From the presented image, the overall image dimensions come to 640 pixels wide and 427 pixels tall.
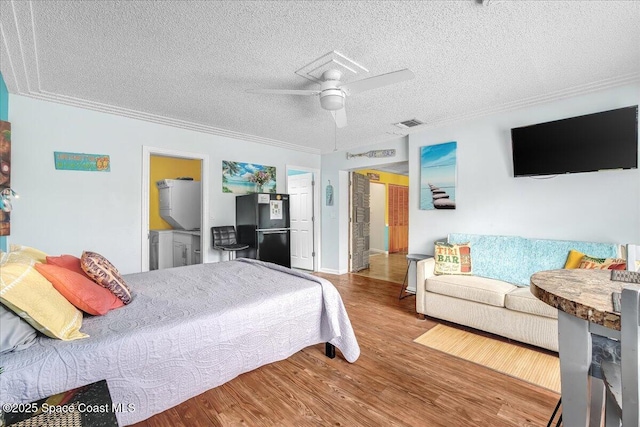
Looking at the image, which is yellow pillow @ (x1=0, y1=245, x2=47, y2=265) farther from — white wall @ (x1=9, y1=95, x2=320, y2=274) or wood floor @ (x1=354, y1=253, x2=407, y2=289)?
wood floor @ (x1=354, y1=253, x2=407, y2=289)

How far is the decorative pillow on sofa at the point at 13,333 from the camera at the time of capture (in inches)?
45.8

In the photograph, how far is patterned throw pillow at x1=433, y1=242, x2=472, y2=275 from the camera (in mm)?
3291

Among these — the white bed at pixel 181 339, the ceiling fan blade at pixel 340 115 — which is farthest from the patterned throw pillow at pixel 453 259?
the ceiling fan blade at pixel 340 115

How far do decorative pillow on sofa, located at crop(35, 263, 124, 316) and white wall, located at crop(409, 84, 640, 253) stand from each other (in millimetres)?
3682

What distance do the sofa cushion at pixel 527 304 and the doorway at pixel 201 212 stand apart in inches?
151

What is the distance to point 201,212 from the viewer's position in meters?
4.26

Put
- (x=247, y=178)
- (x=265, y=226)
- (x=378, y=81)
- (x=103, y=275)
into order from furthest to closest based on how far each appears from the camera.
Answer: (x=247, y=178) → (x=265, y=226) → (x=378, y=81) → (x=103, y=275)

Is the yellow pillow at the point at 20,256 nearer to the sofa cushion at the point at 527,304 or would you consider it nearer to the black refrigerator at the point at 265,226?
the black refrigerator at the point at 265,226

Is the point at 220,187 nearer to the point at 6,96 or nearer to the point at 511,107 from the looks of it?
the point at 6,96

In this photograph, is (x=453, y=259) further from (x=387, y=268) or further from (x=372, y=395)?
(x=387, y=268)

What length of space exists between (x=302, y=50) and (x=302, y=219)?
12.9ft

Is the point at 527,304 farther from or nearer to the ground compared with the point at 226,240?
nearer to the ground

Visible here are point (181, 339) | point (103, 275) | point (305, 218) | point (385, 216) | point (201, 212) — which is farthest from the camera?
point (385, 216)

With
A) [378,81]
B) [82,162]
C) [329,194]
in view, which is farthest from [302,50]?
[329,194]
